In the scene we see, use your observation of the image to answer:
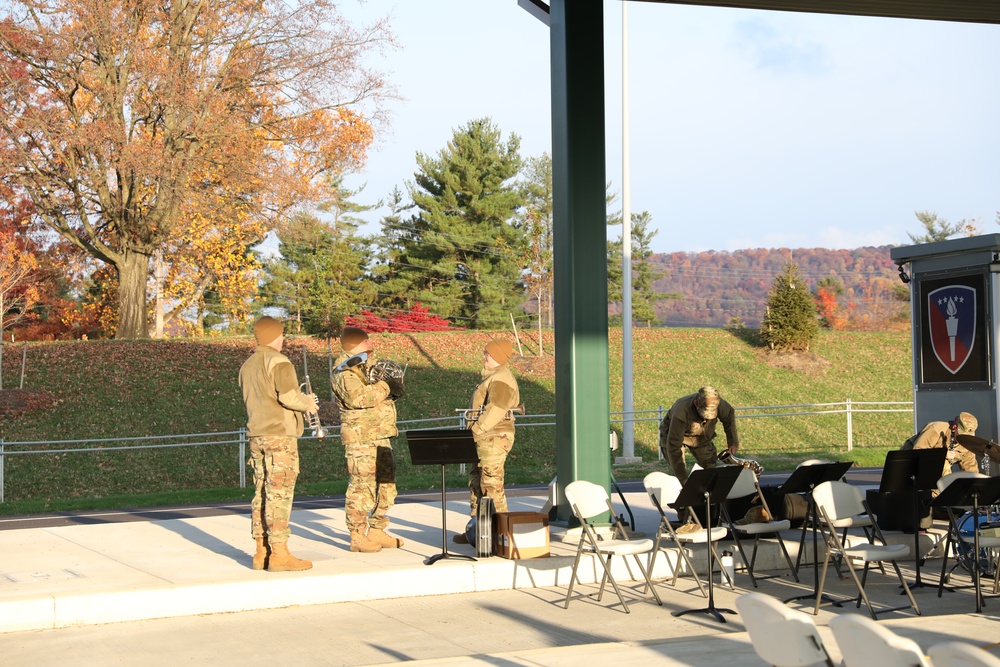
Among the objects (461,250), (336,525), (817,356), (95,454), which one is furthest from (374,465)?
(461,250)

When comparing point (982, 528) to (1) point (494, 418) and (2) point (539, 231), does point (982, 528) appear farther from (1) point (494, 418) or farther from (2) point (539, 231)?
(2) point (539, 231)

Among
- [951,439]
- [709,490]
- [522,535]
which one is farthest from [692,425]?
[709,490]

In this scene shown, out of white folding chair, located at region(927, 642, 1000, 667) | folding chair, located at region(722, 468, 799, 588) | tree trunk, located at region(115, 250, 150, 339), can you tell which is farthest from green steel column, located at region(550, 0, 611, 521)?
tree trunk, located at region(115, 250, 150, 339)

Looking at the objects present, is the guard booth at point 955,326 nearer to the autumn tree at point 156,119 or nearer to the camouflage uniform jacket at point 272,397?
the camouflage uniform jacket at point 272,397

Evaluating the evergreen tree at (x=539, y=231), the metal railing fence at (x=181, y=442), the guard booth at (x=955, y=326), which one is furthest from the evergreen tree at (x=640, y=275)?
the guard booth at (x=955, y=326)

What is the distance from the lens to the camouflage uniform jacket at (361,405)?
418 inches

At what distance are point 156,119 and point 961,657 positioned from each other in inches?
1203

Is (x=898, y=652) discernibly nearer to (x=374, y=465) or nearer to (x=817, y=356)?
(x=374, y=465)

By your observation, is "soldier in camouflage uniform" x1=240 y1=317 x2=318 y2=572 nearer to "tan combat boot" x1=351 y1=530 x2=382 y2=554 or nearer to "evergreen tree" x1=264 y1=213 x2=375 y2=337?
"tan combat boot" x1=351 y1=530 x2=382 y2=554

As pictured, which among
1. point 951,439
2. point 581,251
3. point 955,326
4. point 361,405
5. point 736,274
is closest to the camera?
point 361,405

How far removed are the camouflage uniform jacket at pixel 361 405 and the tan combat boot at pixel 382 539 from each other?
110 cm

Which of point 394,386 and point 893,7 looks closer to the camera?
point 394,386

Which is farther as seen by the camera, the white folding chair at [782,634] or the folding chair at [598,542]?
the folding chair at [598,542]

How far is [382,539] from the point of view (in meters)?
11.2
